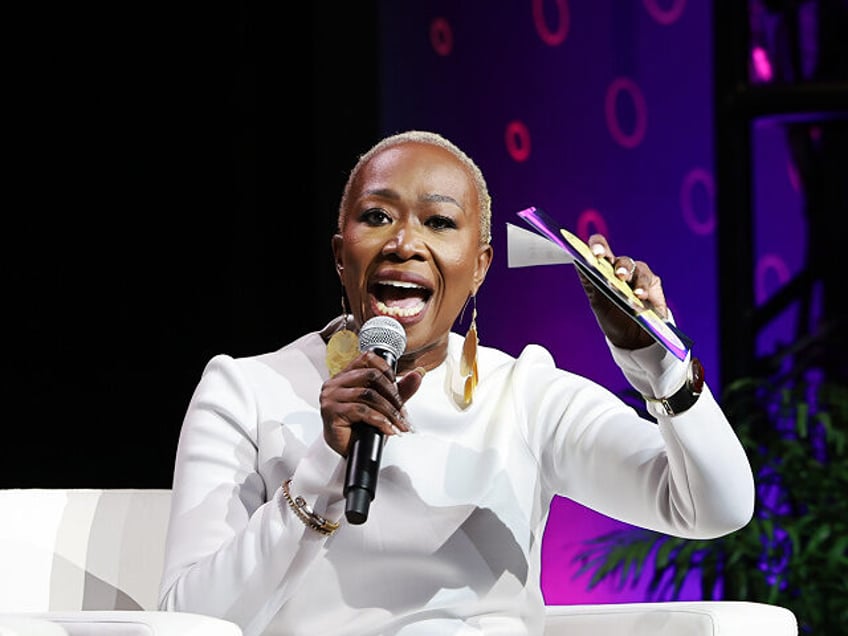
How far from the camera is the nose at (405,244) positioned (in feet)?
6.32

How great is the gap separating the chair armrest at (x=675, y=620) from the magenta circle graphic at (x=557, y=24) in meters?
2.32

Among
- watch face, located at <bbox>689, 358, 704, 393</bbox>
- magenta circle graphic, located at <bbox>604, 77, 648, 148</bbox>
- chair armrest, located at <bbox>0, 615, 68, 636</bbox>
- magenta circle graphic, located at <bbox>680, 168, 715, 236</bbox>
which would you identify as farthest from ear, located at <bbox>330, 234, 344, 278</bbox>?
magenta circle graphic, located at <bbox>680, 168, 715, 236</bbox>

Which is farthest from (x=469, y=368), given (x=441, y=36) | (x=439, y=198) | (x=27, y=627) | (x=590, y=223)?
(x=590, y=223)

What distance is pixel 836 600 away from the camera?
11.2ft

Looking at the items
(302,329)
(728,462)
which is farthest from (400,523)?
(302,329)

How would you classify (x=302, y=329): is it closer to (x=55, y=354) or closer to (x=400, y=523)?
(x=55, y=354)

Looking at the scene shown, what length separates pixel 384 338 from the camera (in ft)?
5.46

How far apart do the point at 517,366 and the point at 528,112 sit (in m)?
1.97

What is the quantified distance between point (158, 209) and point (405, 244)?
6.01ft

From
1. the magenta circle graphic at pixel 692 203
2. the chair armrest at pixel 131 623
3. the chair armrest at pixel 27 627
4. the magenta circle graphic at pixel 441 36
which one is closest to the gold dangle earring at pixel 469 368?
the chair armrest at pixel 131 623

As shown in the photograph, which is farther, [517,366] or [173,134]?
[173,134]

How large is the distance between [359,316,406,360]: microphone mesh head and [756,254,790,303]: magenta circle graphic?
3.04 meters

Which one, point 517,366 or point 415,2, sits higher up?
point 415,2

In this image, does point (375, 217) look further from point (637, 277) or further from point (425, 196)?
Result: point (637, 277)
